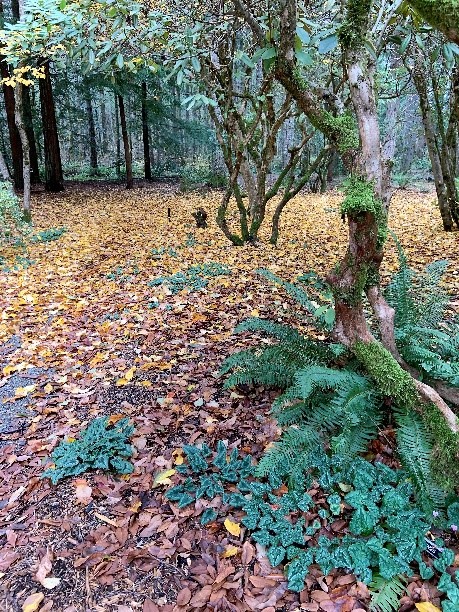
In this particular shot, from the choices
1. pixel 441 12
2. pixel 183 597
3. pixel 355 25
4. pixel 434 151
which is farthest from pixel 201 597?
→ pixel 434 151

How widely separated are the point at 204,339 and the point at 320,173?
12.7 m

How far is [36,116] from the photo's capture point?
16234 mm

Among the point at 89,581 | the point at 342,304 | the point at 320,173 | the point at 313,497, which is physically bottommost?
the point at 89,581

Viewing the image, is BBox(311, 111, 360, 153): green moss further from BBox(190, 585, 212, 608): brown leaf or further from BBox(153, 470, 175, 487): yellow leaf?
BBox(190, 585, 212, 608): brown leaf

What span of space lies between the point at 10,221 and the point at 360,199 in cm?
889

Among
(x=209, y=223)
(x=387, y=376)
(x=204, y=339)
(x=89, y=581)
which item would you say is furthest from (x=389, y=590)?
(x=209, y=223)

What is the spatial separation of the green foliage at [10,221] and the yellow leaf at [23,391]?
197 inches

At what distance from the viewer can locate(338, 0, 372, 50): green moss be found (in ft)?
6.98

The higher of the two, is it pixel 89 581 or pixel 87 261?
pixel 87 261

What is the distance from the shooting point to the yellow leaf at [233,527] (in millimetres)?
2189

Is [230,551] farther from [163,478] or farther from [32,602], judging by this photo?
[32,602]

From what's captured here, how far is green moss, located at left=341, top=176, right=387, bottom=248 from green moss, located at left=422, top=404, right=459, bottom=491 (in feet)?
3.73

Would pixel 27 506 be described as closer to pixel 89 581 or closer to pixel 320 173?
pixel 89 581

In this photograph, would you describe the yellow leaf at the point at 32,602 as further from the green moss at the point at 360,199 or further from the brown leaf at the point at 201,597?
the green moss at the point at 360,199
